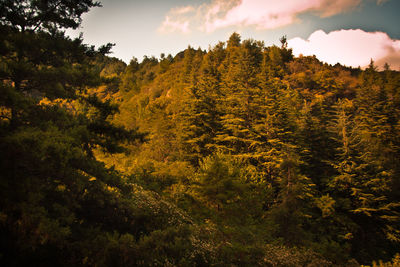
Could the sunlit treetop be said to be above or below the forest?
above

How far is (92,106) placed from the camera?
1004 cm

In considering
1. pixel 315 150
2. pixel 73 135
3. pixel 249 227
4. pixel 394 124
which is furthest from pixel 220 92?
pixel 394 124

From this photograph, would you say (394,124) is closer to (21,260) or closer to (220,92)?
(220,92)

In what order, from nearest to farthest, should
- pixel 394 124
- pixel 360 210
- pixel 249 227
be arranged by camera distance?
pixel 249 227 → pixel 360 210 → pixel 394 124

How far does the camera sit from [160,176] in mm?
18453

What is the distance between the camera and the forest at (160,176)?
5.69 metres

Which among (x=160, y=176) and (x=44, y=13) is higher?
(x=44, y=13)

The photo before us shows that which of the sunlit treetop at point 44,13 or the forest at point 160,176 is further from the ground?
the sunlit treetop at point 44,13

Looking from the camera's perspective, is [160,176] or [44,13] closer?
[44,13]

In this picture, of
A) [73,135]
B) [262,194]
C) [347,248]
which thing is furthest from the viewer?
[347,248]

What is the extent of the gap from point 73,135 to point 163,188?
437 inches

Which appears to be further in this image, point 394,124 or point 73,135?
point 394,124

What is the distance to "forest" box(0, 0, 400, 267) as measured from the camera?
569 centimetres

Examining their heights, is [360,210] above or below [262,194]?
below
